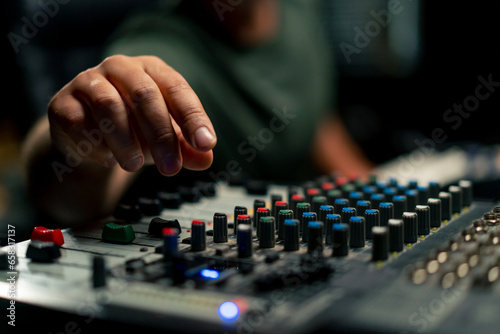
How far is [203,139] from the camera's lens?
108cm

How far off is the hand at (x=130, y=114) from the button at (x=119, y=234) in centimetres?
15

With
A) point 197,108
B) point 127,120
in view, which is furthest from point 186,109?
point 127,120

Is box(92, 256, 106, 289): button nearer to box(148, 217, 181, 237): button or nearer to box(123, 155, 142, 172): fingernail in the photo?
box(148, 217, 181, 237): button

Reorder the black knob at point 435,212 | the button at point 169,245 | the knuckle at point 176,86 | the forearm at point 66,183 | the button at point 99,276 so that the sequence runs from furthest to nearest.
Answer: the forearm at point 66,183
the knuckle at point 176,86
the black knob at point 435,212
the button at point 169,245
the button at point 99,276

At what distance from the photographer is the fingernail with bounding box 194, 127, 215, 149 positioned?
3.56 feet

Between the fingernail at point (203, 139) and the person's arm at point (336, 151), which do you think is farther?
the person's arm at point (336, 151)

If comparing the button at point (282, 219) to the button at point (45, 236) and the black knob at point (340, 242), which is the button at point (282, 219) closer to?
the black knob at point (340, 242)

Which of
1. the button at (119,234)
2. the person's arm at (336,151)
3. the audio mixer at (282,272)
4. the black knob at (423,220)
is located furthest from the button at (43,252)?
the person's arm at (336,151)

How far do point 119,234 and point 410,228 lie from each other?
54 cm

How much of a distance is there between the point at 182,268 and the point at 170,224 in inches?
12.4

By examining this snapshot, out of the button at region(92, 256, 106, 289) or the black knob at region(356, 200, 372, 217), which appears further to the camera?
the black knob at region(356, 200, 372, 217)

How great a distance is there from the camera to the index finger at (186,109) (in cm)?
109

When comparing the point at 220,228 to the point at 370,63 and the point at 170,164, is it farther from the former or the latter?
the point at 370,63

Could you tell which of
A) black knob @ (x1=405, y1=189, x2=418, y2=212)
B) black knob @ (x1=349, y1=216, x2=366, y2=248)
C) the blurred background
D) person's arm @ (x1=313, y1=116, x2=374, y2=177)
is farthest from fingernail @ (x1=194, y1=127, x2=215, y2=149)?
person's arm @ (x1=313, y1=116, x2=374, y2=177)
